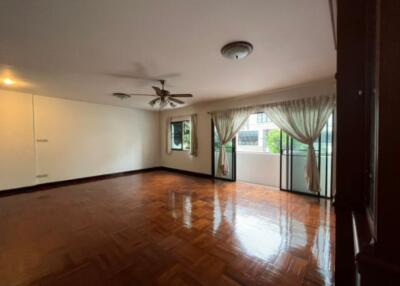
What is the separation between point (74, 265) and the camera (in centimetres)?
166

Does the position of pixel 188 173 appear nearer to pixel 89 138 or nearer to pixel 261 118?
pixel 261 118

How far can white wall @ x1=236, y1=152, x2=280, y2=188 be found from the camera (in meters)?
4.38

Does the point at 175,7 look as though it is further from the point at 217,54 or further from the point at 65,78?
the point at 65,78

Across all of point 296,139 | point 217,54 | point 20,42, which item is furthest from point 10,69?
point 296,139

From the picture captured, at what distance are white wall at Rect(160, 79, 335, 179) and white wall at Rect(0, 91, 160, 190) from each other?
2.94ft

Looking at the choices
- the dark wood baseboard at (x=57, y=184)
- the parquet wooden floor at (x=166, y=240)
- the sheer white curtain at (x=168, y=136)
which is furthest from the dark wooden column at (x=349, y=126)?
the sheer white curtain at (x=168, y=136)

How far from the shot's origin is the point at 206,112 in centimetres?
520

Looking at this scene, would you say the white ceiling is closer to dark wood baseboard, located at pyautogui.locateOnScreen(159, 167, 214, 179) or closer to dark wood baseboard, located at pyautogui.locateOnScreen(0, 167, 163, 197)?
dark wood baseboard, located at pyautogui.locateOnScreen(0, 167, 163, 197)

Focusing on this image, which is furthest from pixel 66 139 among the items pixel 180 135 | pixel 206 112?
pixel 206 112

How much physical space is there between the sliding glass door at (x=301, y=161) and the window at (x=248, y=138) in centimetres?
107

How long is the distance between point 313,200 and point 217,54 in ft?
10.2

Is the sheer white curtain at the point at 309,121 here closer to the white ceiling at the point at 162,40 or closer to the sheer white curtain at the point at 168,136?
the white ceiling at the point at 162,40

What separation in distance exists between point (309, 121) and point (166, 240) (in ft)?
10.6

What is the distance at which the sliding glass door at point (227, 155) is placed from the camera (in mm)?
4746
